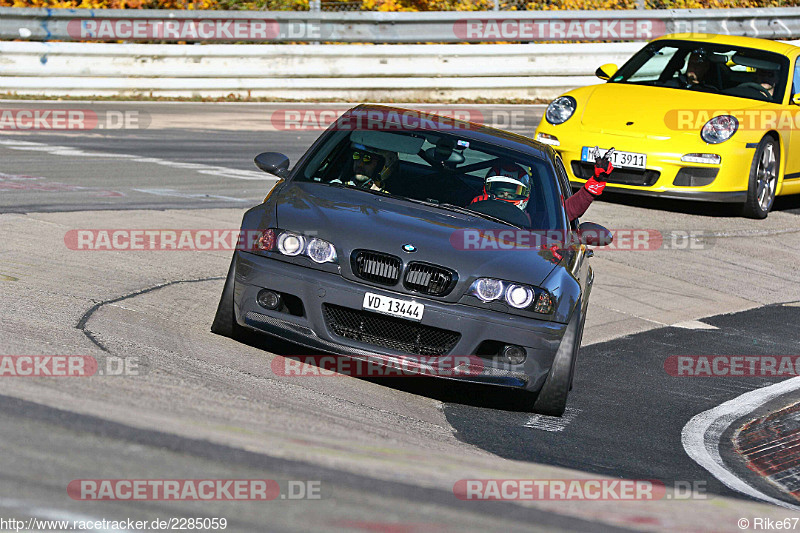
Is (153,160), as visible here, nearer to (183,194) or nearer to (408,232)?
(183,194)

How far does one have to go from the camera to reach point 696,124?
1192cm

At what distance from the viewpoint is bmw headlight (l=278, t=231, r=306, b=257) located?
6.22 meters

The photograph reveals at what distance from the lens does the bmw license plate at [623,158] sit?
38.3 feet

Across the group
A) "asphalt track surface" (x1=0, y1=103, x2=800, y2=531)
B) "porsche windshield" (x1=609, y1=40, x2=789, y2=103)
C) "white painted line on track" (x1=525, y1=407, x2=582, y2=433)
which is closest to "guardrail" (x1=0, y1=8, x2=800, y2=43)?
"asphalt track surface" (x1=0, y1=103, x2=800, y2=531)

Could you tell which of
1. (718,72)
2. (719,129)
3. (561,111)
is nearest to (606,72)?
(718,72)

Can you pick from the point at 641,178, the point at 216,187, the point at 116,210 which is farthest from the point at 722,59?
the point at 116,210

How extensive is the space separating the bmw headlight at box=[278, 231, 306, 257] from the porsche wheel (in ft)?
23.7

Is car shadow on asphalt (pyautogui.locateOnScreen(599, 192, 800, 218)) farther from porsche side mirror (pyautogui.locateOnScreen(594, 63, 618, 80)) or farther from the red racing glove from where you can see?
the red racing glove

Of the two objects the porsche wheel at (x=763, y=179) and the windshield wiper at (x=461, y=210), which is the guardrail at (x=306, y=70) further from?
the windshield wiper at (x=461, y=210)

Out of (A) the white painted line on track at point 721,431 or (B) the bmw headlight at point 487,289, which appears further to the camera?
(B) the bmw headlight at point 487,289

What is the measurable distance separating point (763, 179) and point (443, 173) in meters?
6.27

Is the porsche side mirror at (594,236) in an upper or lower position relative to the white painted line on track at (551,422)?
upper

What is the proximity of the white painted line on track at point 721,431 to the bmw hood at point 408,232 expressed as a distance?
1.15 meters

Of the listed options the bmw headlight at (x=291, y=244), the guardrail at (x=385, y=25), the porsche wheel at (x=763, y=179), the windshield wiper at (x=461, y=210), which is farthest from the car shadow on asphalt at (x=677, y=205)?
the bmw headlight at (x=291, y=244)
